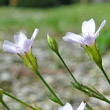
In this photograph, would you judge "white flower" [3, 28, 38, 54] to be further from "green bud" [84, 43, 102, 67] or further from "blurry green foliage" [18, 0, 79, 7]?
"blurry green foliage" [18, 0, 79, 7]

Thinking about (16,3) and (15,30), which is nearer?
(15,30)

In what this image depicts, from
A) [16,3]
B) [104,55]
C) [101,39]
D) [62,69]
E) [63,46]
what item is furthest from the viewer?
[16,3]

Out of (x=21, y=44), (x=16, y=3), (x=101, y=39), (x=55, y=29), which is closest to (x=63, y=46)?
(x=101, y=39)

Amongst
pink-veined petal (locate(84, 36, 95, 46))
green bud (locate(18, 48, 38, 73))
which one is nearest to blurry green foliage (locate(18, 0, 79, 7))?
green bud (locate(18, 48, 38, 73))

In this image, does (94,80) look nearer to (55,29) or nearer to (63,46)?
(63,46)

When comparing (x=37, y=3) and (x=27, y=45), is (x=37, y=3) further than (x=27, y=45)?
Yes

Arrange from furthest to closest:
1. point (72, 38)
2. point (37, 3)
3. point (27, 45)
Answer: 1. point (37, 3)
2. point (27, 45)
3. point (72, 38)

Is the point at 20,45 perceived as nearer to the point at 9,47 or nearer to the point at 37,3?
the point at 9,47

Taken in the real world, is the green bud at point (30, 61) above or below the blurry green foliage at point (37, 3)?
below

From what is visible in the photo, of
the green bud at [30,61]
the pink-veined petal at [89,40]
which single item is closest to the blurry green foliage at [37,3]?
the green bud at [30,61]

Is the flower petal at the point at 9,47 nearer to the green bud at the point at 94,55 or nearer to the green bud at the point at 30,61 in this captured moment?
the green bud at the point at 30,61

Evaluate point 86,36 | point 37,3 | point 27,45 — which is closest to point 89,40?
point 86,36
